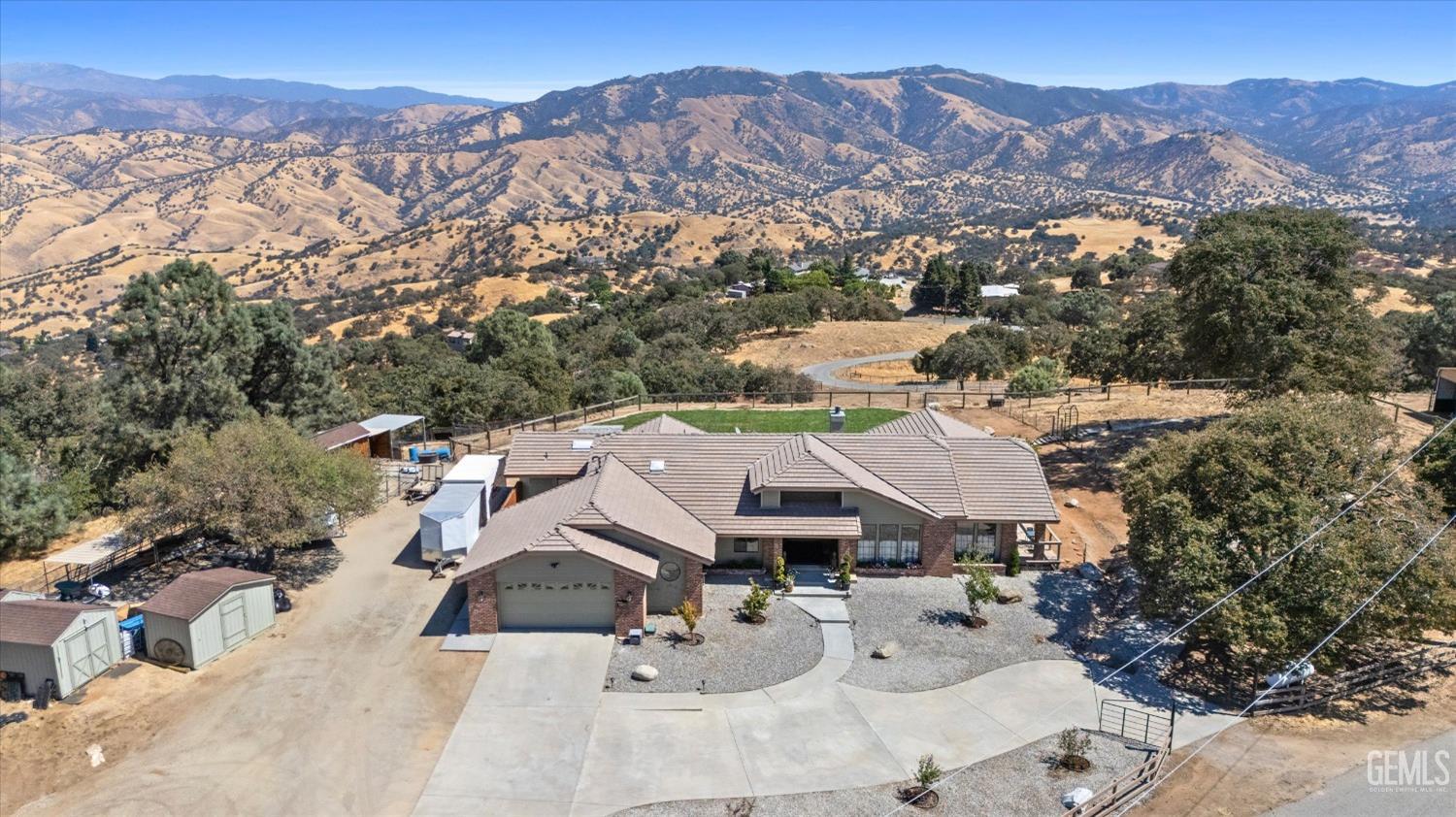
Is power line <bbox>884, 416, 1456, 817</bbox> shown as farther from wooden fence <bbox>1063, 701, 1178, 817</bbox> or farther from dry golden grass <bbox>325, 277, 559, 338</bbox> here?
dry golden grass <bbox>325, 277, 559, 338</bbox>

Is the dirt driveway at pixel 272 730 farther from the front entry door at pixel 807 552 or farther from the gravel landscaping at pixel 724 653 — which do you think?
the front entry door at pixel 807 552

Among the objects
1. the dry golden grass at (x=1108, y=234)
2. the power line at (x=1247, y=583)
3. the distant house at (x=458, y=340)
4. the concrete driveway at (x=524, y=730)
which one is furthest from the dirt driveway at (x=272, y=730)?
the dry golden grass at (x=1108, y=234)

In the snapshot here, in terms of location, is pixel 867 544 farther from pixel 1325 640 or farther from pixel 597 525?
pixel 1325 640

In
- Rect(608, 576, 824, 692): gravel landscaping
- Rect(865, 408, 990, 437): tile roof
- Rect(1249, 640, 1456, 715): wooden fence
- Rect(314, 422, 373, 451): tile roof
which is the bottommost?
Rect(608, 576, 824, 692): gravel landscaping

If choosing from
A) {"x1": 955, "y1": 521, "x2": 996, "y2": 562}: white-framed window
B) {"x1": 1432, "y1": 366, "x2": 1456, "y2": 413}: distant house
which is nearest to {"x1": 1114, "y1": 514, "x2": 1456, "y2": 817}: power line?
{"x1": 955, "y1": 521, "x2": 996, "y2": 562}: white-framed window

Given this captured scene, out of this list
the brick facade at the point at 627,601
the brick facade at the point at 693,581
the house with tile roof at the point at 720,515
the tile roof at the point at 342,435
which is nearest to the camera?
the brick facade at the point at 627,601

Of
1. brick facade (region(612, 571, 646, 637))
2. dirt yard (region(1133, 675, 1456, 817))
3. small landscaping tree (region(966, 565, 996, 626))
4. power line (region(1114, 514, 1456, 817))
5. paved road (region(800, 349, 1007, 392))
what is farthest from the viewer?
paved road (region(800, 349, 1007, 392))
